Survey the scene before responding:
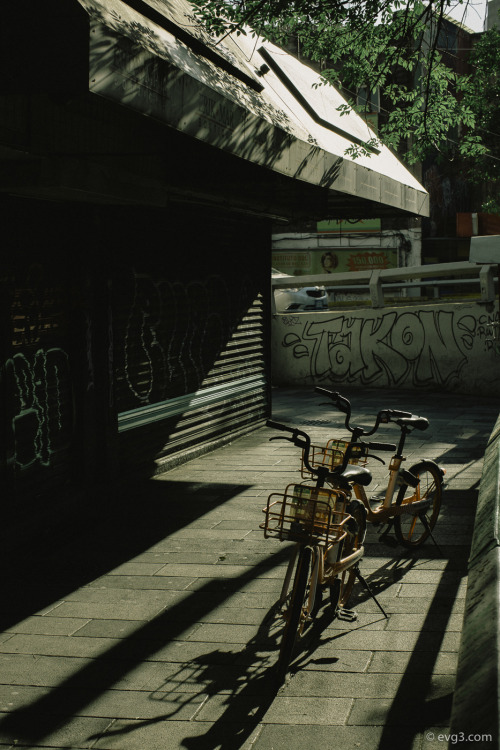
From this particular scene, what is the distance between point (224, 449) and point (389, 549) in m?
4.36

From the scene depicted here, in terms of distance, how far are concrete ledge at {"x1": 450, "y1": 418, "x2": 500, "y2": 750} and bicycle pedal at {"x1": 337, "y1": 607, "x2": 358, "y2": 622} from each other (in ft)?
4.41

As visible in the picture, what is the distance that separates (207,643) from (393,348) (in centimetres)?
1247

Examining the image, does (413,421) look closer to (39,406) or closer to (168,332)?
(39,406)

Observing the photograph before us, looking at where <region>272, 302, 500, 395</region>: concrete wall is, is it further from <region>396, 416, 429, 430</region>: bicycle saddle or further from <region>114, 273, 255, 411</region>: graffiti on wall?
<region>396, 416, 429, 430</region>: bicycle saddle

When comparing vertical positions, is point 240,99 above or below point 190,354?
above

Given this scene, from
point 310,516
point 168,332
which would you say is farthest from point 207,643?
point 168,332

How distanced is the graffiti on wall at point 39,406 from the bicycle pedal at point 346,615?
9.09 ft

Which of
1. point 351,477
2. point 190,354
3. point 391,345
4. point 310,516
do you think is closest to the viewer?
point 310,516

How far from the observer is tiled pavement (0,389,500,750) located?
11.8ft

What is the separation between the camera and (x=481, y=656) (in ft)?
7.75

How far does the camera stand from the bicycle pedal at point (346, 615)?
4.80m

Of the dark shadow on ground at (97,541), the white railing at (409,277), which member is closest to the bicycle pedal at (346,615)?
the dark shadow on ground at (97,541)

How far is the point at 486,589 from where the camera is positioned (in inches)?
112

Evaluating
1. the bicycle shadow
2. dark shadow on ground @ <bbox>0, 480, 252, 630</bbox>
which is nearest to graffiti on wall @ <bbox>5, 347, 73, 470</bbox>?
dark shadow on ground @ <bbox>0, 480, 252, 630</bbox>
